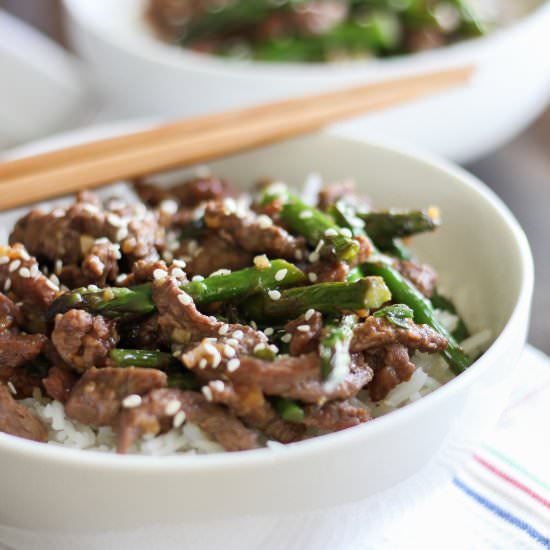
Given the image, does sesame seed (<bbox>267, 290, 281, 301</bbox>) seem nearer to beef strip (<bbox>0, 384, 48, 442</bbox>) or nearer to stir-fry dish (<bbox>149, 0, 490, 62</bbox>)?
beef strip (<bbox>0, 384, 48, 442</bbox>)

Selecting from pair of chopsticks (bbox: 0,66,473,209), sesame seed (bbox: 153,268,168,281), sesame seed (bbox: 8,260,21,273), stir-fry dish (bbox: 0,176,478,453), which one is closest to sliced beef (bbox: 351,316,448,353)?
stir-fry dish (bbox: 0,176,478,453)

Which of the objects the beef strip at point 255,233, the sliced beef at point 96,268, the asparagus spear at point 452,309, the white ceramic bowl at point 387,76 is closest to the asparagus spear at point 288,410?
the beef strip at point 255,233

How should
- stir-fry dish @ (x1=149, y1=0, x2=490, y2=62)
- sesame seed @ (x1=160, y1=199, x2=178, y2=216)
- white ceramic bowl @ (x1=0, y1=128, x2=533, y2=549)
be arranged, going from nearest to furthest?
white ceramic bowl @ (x1=0, y1=128, x2=533, y2=549) < sesame seed @ (x1=160, y1=199, x2=178, y2=216) < stir-fry dish @ (x1=149, y1=0, x2=490, y2=62)

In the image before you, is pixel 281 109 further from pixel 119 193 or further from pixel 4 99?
pixel 4 99

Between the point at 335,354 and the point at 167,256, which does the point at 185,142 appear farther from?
the point at 335,354

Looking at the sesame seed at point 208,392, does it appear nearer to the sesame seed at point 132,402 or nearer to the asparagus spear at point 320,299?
the sesame seed at point 132,402

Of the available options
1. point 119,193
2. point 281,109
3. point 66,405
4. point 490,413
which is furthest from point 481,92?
point 66,405

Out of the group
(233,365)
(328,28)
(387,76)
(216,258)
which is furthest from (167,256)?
(328,28)
